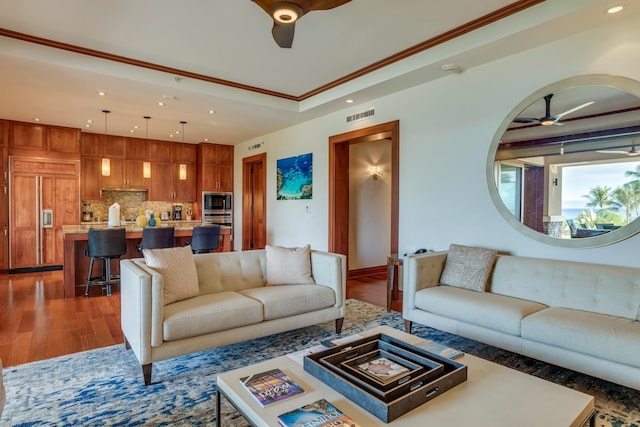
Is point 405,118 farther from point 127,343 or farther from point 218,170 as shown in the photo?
point 218,170

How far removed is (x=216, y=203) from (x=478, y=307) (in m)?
6.78

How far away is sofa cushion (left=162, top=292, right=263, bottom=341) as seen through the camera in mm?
2449

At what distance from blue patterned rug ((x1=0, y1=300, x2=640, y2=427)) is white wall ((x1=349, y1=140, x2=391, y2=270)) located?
9.87 ft

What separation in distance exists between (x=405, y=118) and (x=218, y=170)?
5323mm

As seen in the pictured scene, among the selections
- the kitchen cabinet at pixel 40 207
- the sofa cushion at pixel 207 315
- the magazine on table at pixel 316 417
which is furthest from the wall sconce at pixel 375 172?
the kitchen cabinet at pixel 40 207

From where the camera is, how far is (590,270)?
8.83ft

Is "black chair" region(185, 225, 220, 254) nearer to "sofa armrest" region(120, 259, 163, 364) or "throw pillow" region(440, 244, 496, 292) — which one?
"sofa armrest" region(120, 259, 163, 364)

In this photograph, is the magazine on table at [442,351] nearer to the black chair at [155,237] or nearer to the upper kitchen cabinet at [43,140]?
the black chair at [155,237]

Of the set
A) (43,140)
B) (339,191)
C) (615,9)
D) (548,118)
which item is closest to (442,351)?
(548,118)

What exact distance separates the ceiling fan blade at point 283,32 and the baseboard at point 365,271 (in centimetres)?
403

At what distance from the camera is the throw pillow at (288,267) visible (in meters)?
3.42

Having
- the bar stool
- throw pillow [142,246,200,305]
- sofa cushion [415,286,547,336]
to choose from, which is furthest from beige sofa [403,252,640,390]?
the bar stool

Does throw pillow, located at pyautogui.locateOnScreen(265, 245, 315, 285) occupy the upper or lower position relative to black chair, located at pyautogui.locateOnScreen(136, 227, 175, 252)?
lower

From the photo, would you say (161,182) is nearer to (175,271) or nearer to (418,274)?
(175,271)
